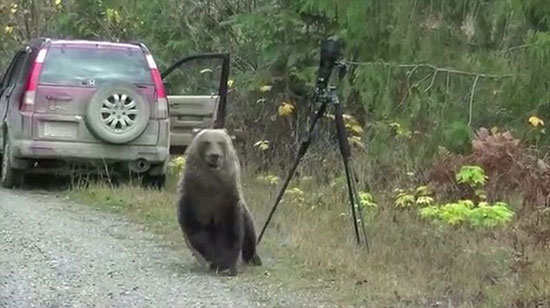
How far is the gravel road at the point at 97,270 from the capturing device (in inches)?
348

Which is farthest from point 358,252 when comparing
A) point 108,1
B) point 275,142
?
point 108,1

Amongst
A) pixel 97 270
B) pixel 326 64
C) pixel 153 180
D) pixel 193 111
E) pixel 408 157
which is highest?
pixel 326 64

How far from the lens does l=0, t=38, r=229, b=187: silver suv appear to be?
15.6 meters

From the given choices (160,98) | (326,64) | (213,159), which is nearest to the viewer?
(213,159)

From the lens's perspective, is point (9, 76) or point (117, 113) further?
point (9, 76)

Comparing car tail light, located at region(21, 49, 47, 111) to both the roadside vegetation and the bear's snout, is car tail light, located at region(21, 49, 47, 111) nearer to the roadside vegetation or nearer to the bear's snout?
the roadside vegetation

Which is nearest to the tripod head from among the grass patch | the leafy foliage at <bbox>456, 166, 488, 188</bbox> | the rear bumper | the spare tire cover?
the grass patch

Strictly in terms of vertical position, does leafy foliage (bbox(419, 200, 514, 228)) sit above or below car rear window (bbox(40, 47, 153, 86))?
below

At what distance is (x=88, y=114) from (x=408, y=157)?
3.91 metres

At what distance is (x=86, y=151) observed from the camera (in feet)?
51.8

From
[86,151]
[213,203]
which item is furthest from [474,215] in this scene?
[86,151]

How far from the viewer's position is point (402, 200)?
534 inches

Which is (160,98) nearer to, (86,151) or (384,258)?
(86,151)

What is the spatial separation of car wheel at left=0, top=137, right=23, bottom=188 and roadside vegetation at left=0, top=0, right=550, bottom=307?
95cm
